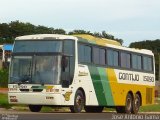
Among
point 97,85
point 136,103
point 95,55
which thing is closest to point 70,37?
point 95,55

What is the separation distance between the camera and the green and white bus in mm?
26266

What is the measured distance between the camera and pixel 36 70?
26406 millimetres

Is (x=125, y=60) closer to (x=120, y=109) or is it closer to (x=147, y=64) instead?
(x=120, y=109)

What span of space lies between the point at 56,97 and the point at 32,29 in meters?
105

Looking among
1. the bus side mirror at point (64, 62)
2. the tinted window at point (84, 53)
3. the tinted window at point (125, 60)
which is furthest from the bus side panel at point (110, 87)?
the bus side mirror at point (64, 62)

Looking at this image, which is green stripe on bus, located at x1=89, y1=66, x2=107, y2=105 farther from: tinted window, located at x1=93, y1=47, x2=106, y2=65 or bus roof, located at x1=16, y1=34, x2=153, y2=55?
bus roof, located at x1=16, y1=34, x2=153, y2=55

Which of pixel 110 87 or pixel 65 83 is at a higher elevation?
pixel 65 83

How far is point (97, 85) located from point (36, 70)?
390 centimetres

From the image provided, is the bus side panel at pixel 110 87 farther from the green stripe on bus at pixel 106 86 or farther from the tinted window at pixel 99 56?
the tinted window at pixel 99 56

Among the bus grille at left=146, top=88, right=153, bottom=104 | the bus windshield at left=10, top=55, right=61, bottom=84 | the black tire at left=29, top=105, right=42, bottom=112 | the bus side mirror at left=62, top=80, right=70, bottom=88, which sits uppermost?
the bus windshield at left=10, top=55, right=61, bottom=84

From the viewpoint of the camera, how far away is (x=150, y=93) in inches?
1401

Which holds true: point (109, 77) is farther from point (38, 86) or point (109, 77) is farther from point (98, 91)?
point (38, 86)

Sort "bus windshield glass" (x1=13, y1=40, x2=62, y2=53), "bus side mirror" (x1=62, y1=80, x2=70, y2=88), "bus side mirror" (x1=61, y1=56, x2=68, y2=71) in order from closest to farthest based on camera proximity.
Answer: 1. "bus side mirror" (x1=61, y1=56, x2=68, y2=71)
2. "bus side mirror" (x1=62, y1=80, x2=70, y2=88)
3. "bus windshield glass" (x1=13, y1=40, x2=62, y2=53)

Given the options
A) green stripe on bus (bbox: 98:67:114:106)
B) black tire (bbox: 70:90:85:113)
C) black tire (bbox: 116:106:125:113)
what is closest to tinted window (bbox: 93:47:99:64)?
green stripe on bus (bbox: 98:67:114:106)
